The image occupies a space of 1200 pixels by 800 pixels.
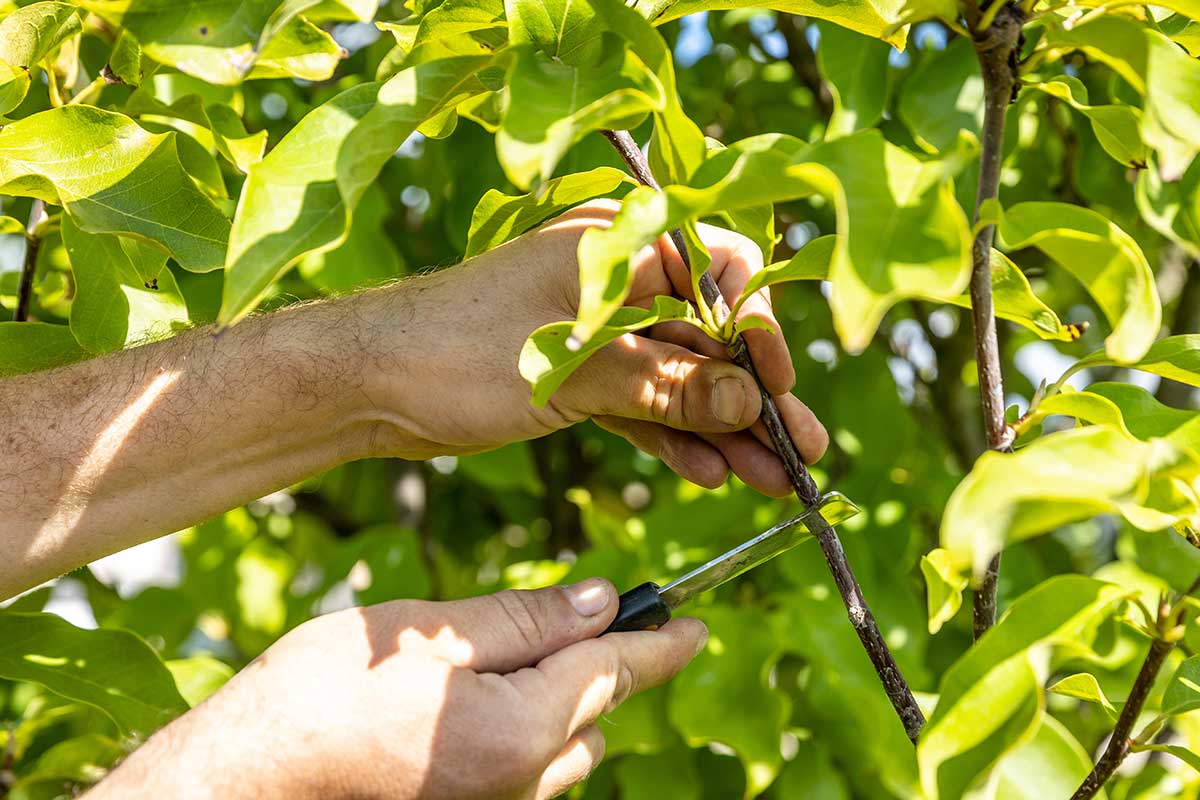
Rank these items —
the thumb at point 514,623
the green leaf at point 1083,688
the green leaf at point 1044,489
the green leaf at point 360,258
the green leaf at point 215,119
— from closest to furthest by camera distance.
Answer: the green leaf at point 1044,489
the green leaf at point 1083,688
the thumb at point 514,623
the green leaf at point 215,119
the green leaf at point 360,258

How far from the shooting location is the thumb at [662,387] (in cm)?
100

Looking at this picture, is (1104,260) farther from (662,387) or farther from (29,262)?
(29,262)

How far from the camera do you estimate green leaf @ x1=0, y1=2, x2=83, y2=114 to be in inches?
36.7

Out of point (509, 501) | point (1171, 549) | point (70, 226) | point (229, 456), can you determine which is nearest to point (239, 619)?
point (509, 501)

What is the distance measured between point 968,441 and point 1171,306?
1.87ft

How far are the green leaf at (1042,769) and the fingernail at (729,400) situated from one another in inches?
13.8

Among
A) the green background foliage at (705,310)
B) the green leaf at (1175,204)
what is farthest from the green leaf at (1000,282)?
the green leaf at (1175,204)

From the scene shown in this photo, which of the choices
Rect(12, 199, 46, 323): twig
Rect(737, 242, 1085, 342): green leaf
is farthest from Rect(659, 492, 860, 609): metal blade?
Rect(12, 199, 46, 323): twig

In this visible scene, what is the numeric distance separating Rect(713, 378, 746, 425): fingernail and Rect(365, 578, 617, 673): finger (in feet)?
0.67

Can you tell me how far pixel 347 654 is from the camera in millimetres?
A: 938

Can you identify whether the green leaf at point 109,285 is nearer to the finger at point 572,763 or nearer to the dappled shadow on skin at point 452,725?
the dappled shadow on skin at point 452,725

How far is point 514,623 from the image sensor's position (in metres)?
1.00

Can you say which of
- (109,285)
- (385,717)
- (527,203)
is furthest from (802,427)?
(109,285)

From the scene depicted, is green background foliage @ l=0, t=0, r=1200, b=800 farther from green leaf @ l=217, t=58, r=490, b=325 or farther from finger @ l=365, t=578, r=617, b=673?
finger @ l=365, t=578, r=617, b=673
